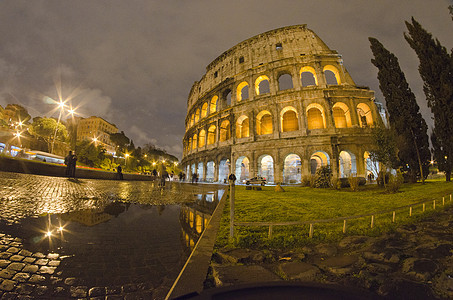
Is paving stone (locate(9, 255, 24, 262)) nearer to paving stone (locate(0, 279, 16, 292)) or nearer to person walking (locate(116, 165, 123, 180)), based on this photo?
paving stone (locate(0, 279, 16, 292))

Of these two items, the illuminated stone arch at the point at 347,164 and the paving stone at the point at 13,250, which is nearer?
the paving stone at the point at 13,250

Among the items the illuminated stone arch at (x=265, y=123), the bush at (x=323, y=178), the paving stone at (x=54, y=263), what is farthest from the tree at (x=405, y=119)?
the paving stone at (x=54, y=263)

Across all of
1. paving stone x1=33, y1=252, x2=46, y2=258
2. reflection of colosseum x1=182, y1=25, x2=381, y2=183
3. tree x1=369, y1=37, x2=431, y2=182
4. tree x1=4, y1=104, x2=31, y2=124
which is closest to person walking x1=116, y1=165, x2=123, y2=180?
reflection of colosseum x1=182, y1=25, x2=381, y2=183

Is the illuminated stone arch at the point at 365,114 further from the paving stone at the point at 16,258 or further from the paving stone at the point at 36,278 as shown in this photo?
the paving stone at the point at 16,258

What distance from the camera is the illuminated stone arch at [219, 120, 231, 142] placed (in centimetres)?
2518

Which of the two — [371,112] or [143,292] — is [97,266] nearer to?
A: [143,292]

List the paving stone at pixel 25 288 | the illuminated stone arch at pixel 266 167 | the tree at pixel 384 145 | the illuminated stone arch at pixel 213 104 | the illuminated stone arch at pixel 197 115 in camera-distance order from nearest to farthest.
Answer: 1. the paving stone at pixel 25 288
2. the tree at pixel 384 145
3. the illuminated stone arch at pixel 266 167
4. the illuminated stone arch at pixel 213 104
5. the illuminated stone arch at pixel 197 115

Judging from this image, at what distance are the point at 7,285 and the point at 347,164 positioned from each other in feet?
78.0

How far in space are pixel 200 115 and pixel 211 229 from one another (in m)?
27.1

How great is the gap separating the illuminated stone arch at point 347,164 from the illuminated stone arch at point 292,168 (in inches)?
174

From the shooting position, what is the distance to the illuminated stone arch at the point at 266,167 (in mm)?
21094

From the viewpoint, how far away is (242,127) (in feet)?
81.6

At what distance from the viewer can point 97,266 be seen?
6.45 ft

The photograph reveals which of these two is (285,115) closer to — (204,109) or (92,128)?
(204,109)
